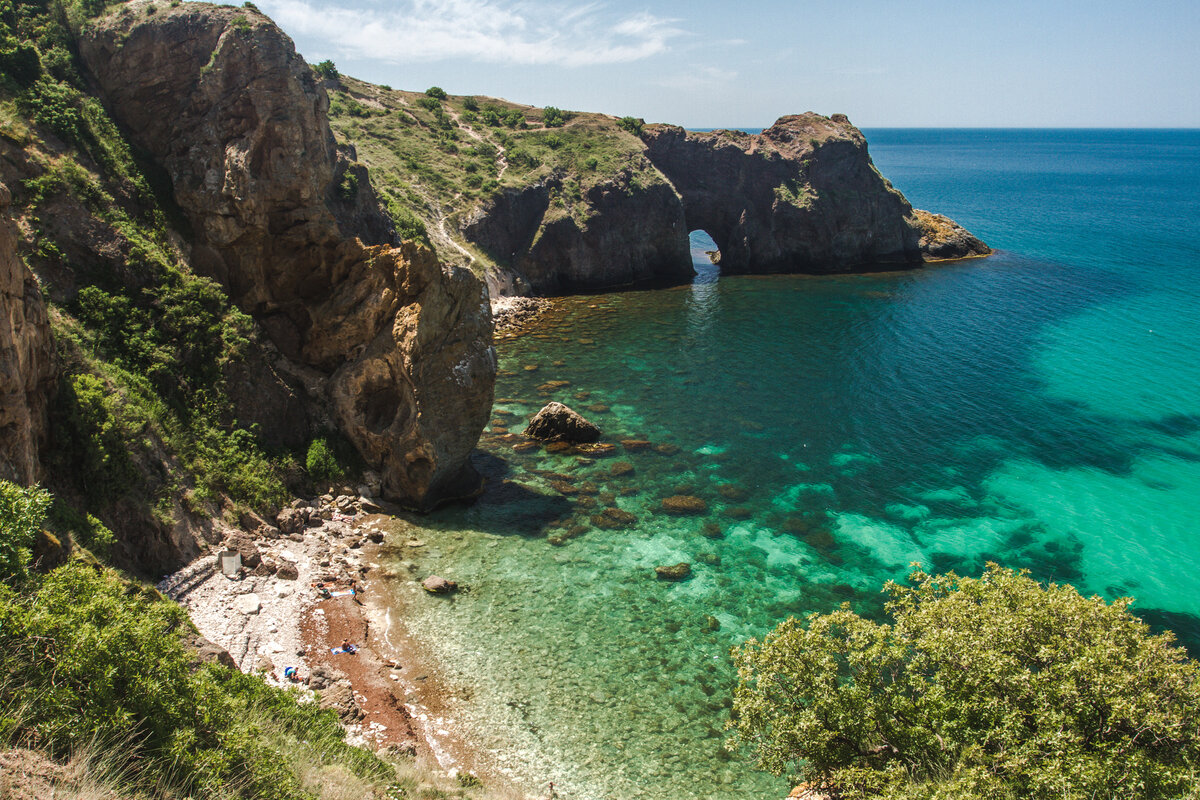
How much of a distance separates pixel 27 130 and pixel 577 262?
6320 centimetres

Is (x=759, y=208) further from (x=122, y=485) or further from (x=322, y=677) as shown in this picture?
(x=322, y=677)

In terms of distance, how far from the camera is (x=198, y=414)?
100 ft

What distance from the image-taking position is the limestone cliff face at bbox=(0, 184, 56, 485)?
61.5 feet

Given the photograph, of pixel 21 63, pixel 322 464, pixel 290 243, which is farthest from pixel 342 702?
pixel 21 63

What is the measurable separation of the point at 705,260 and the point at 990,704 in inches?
4170

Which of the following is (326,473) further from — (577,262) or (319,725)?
(577,262)

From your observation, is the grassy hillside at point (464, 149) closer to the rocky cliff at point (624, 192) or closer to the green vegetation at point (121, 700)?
the rocky cliff at point (624, 192)

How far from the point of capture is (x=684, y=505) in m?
36.5

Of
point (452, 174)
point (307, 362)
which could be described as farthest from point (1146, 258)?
point (307, 362)

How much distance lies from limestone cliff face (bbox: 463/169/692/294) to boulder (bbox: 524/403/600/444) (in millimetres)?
42154

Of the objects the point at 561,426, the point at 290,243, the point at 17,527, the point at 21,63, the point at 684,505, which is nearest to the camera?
the point at 17,527

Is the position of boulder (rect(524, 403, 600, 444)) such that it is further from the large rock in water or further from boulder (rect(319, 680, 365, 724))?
boulder (rect(319, 680, 365, 724))

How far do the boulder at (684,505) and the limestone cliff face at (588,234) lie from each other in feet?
168

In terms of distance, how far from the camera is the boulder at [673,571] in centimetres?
3058
